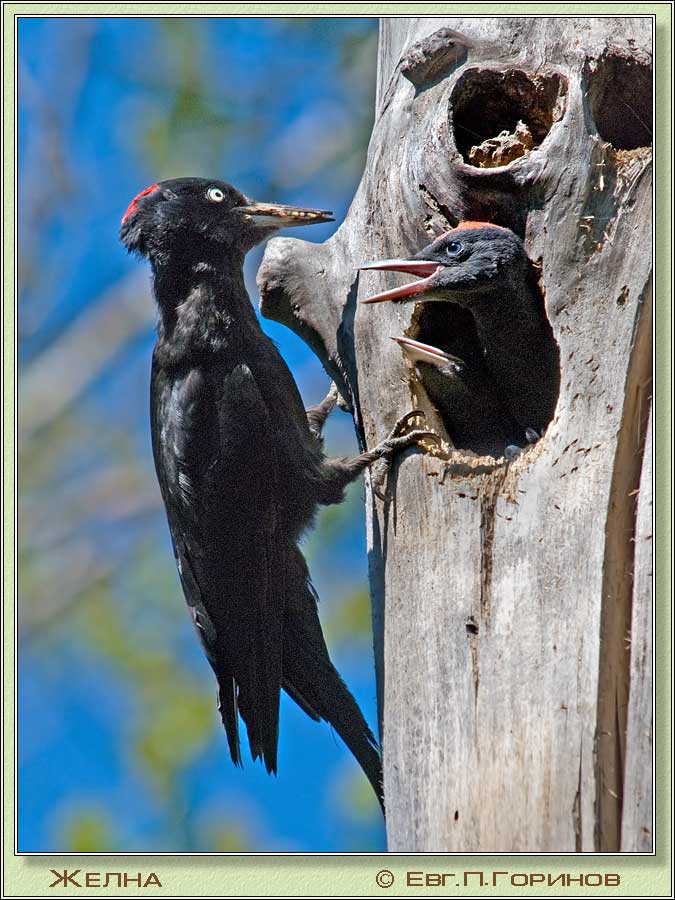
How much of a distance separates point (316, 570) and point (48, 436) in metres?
0.91

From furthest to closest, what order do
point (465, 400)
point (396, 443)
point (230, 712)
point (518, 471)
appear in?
point (230, 712)
point (465, 400)
point (396, 443)
point (518, 471)

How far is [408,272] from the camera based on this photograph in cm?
229

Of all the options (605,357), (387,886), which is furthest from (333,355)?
(387,886)

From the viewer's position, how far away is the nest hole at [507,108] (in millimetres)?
2246

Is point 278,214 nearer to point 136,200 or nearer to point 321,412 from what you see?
point 136,200

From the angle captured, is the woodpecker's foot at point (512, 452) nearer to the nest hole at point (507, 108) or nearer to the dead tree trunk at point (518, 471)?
the dead tree trunk at point (518, 471)

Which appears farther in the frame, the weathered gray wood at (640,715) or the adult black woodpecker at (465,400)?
the adult black woodpecker at (465,400)

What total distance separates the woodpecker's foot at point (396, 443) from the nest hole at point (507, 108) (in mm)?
630

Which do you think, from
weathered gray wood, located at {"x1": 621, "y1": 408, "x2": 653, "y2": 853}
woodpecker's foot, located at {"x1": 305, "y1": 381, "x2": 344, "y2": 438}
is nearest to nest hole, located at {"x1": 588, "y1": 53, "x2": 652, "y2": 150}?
weathered gray wood, located at {"x1": 621, "y1": 408, "x2": 653, "y2": 853}

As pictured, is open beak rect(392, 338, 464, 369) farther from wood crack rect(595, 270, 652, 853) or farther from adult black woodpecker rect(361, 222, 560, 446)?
wood crack rect(595, 270, 652, 853)

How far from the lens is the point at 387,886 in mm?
2000

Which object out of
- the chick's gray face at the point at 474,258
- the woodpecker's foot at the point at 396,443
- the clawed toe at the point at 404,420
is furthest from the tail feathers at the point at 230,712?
the chick's gray face at the point at 474,258

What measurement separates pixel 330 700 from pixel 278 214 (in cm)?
138

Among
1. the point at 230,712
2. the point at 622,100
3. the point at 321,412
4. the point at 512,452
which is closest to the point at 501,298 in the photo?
the point at 512,452
